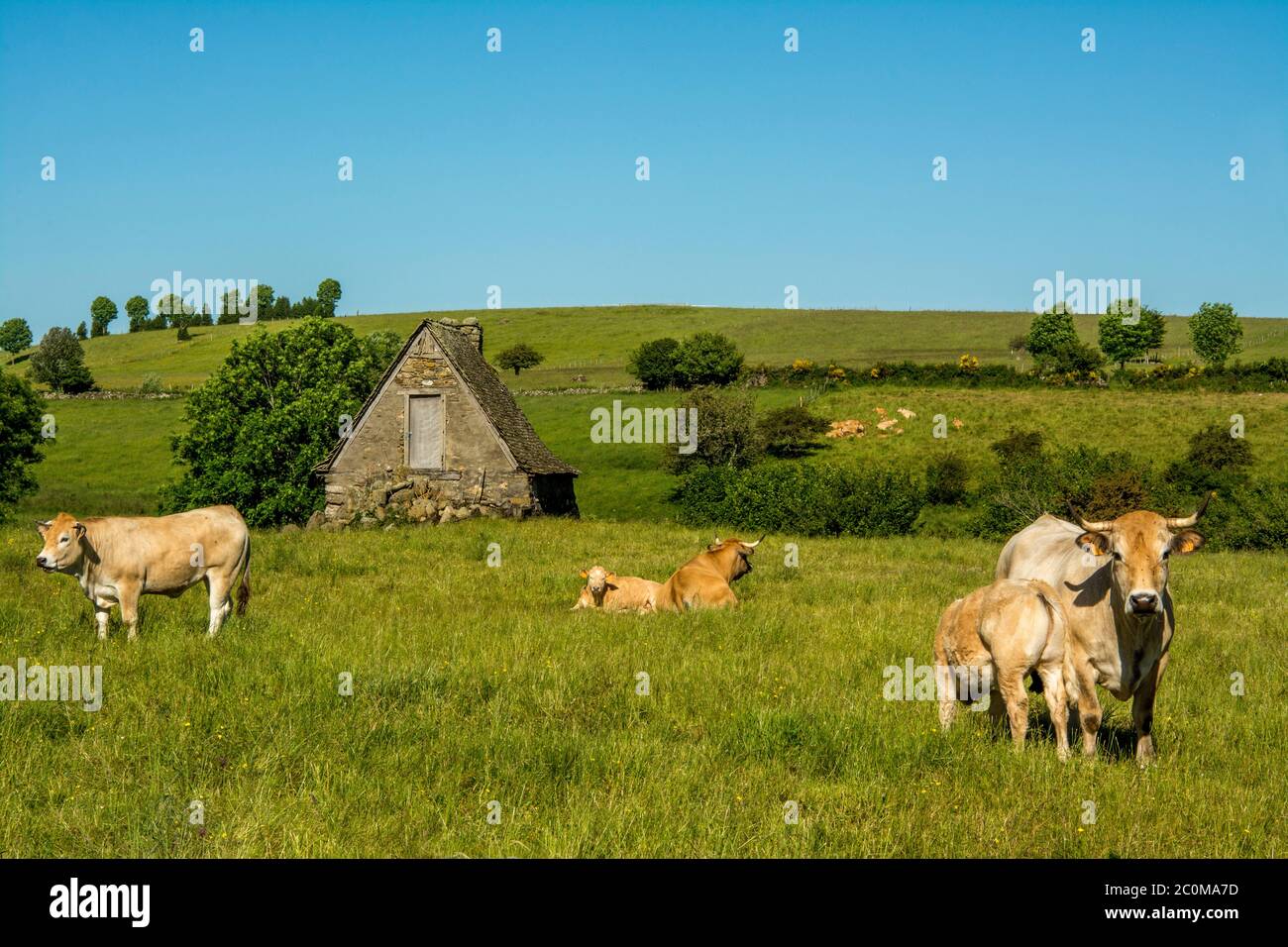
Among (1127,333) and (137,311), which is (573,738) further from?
(137,311)

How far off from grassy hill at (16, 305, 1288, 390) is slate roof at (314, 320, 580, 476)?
50928mm

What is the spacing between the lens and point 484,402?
1235 inches

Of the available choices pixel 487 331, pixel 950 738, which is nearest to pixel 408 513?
pixel 950 738

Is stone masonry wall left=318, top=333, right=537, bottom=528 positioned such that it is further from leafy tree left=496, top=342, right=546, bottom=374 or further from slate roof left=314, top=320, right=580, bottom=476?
leafy tree left=496, top=342, right=546, bottom=374

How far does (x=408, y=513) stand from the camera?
29.8 m

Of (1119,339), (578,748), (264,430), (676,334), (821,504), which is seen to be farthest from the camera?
(676,334)

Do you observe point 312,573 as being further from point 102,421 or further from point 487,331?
point 487,331

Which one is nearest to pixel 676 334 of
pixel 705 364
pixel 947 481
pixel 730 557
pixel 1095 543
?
pixel 705 364

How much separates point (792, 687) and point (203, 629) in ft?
21.1

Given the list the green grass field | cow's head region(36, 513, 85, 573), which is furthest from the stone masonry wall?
cow's head region(36, 513, 85, 573)

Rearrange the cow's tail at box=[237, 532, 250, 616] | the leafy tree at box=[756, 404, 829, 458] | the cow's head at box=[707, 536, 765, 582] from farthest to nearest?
the leafy tree at box=[756, 404, 829, 458]
the cow's head at box=[707, 536, 765, 582]
the cow's tail at box=[237, 532, 250, 616]

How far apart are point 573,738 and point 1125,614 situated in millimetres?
4019

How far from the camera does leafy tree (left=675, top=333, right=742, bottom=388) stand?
73000mm
